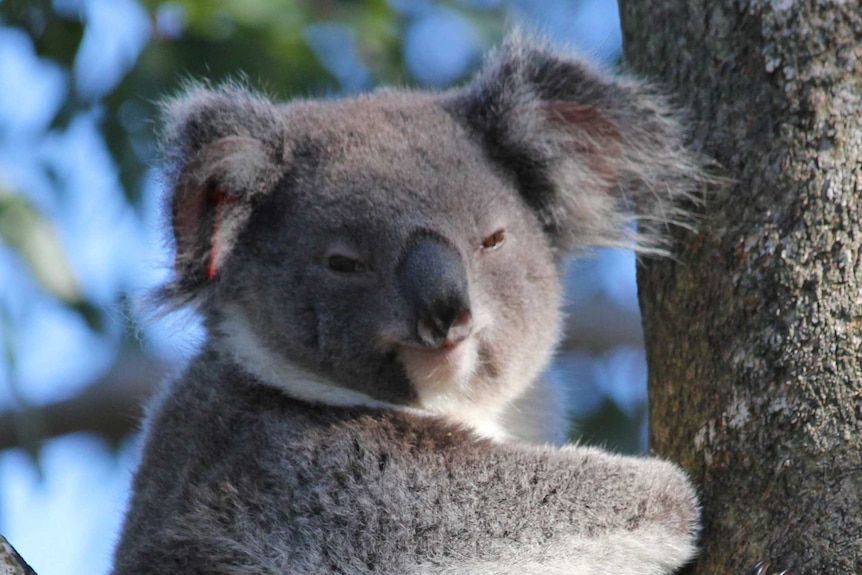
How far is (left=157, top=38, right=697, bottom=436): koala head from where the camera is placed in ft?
9.80

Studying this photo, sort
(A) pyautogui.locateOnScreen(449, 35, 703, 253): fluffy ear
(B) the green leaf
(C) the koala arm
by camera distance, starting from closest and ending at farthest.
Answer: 1. (C) the koala arm
2. (A) pyautogui.locateOnScreen(449, 35, 703, 253): fluffy ear
3. (B) the green leaf

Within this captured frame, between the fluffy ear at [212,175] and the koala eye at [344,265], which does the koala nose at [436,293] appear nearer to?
the koala eye at [344,265]

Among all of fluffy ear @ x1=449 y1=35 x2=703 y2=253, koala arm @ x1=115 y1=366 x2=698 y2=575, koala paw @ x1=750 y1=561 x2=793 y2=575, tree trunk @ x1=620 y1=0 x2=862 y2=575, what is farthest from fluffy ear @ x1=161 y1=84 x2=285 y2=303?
koala paw @ x1=750 y1=561 x2=793 y2=575

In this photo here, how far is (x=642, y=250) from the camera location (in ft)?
10.2

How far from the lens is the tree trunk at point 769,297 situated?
2408 millimetres

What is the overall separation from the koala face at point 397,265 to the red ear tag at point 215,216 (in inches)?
1.9

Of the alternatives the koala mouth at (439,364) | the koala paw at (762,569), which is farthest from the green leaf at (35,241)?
the koala paw at (762,569)

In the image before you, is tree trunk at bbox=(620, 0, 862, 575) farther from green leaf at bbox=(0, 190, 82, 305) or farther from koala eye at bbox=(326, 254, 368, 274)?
green leaf at bbox=(0, 190, 82, 305)

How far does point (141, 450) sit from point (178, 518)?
573 millimetres

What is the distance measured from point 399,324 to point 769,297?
91cm

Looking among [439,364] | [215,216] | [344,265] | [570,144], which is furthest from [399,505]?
[570,144]

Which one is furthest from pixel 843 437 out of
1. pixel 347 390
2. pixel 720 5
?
pixel 347 390

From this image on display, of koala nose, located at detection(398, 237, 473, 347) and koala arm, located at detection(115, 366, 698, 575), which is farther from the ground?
koala nose, located at detection(398, 237, 473, 347)

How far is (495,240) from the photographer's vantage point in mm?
3168
